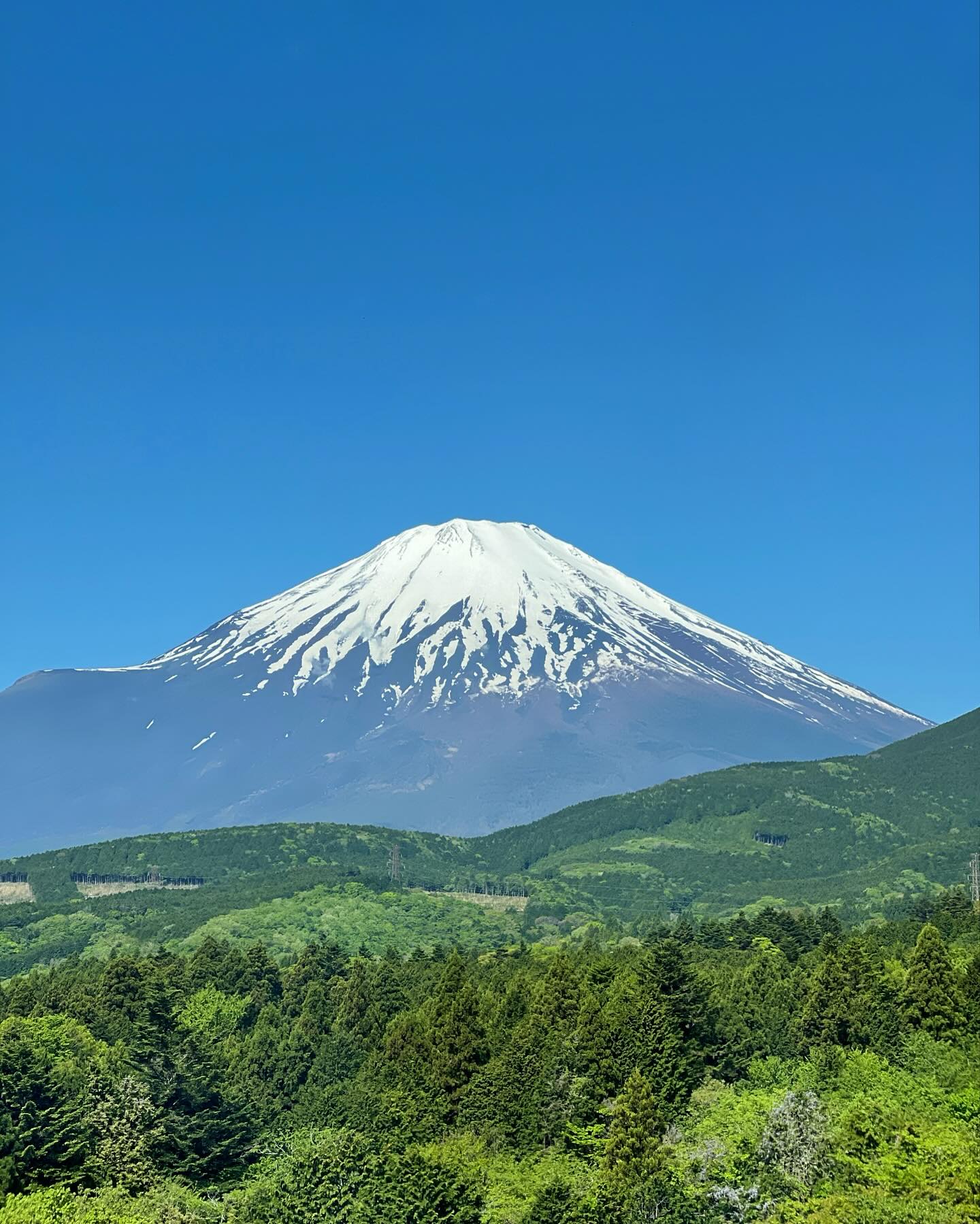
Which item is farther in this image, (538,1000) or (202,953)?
(202,953)

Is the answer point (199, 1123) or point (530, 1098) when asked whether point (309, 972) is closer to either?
point (199, 1123)

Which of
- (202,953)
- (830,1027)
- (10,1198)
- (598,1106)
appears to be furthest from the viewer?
(202,953)

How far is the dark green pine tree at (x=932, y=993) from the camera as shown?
80938mm

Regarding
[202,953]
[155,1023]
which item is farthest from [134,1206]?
[202,953]

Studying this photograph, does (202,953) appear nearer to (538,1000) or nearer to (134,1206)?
(538,1000)

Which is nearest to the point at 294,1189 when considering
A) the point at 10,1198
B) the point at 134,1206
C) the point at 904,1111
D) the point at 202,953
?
the point at 134,1206

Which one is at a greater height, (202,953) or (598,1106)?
(202,953)

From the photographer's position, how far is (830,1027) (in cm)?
7981

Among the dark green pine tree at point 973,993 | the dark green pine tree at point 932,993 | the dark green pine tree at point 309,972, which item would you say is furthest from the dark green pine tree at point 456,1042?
the dark green pine tree at point 309,972

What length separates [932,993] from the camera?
82.1 meters

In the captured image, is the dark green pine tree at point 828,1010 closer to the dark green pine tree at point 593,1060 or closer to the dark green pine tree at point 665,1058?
the dark green pine tree at point 665,1058

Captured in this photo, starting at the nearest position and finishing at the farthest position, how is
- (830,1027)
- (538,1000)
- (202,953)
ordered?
(830,1027) < (538,1000) < (202,953)

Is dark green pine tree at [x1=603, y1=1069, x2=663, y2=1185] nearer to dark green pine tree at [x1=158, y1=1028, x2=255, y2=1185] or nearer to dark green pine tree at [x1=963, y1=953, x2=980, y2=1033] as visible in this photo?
dark green pine tree at [x1=158, y1=1028, x2=255, y2=1185]

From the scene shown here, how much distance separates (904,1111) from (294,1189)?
23341 mm
